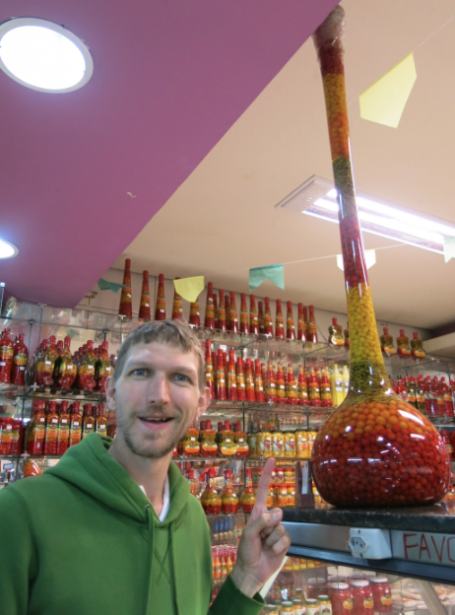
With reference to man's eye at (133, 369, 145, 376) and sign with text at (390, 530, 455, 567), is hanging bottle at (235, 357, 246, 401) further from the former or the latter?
sign with text at (390, 530, 455, 567)

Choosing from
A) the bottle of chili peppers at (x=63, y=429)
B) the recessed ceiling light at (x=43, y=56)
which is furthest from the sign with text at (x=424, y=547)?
the bottle of chili peppers at (x=63, y=429)

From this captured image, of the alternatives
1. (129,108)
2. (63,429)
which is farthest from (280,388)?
(129,108)

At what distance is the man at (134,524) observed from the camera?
29.1 inches

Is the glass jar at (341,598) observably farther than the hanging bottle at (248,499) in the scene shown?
No

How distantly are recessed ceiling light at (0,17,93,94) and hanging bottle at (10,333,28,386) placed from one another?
191 cm

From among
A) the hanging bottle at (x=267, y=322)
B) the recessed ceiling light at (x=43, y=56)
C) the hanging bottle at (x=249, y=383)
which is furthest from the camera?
the hanging bottle at (x=267, y=322)

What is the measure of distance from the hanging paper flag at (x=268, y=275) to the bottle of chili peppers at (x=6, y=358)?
1.52 meters

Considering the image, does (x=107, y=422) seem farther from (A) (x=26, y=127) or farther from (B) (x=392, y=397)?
(B) (x=392, y=397)

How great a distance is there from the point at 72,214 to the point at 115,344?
1.51 metres

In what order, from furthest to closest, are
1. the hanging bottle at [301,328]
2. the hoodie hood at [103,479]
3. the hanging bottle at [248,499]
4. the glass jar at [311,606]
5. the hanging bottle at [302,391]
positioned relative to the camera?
the hanging bottle at [301,328] → the hanging bottle at [302,391] → the hanging bottle at [248,499] → the glass jar at [311,606] → the hoodie hood at [103,479]

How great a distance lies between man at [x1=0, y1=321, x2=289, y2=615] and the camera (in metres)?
0.74

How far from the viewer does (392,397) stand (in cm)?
64

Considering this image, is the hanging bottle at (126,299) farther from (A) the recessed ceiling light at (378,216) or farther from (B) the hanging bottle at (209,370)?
(A) the recessed ceiling light at (378,216)

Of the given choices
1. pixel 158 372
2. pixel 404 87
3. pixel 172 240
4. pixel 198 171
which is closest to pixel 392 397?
pixel 158 372
